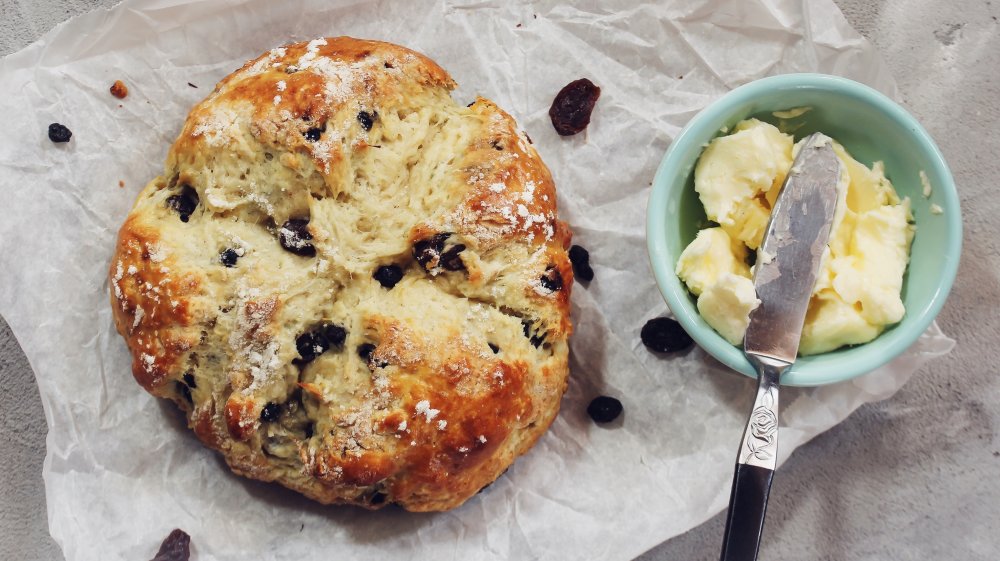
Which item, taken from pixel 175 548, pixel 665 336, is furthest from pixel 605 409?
pixel 175 548

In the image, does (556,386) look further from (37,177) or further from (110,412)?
(37,177)

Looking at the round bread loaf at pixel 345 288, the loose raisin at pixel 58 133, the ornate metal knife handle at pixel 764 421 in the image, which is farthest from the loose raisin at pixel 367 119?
the ornate metal knife handle at pixel 764 421

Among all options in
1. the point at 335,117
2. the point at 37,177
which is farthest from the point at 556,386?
the point at 37,177

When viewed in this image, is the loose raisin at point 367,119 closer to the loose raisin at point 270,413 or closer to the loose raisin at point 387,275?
the loose raisin at point 387,275

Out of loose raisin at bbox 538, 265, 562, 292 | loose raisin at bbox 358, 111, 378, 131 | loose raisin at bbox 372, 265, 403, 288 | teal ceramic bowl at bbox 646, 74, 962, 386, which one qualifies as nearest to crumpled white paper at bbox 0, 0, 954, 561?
teal ceramic bowl at bbox 646, 74, 962, 386

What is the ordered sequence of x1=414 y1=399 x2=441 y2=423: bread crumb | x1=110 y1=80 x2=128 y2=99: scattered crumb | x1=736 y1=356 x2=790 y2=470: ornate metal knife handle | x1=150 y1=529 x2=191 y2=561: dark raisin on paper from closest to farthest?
1. x1=414 y1=399 x2=441 y2=423: bread crumb
2. x1=736 y1=356 x2=790 y2=470: ornate metal knife handle
3. x1=150 y1=529 x2=191 y2=561: dark raisin on paper
4. x1=110 y1=80 x2=128 y2=99: scattered crumb

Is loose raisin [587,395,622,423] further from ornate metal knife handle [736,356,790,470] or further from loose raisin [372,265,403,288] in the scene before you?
loose raisin [372,265,403,288]

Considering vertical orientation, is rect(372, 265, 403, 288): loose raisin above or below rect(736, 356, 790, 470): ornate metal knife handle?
above
